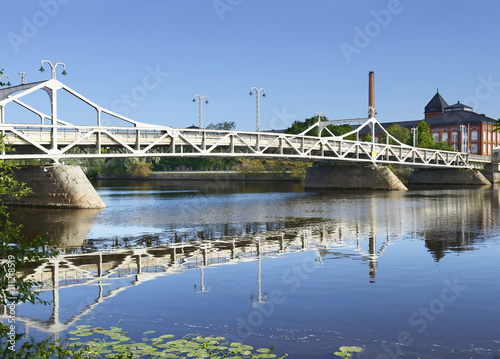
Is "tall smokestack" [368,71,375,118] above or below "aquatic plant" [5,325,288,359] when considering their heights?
above

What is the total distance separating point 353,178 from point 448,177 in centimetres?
3227

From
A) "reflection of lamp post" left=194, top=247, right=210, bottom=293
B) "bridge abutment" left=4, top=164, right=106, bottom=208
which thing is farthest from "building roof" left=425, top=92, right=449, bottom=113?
"reflection of lamp post" left=194, top=247, right=210, bottom=293

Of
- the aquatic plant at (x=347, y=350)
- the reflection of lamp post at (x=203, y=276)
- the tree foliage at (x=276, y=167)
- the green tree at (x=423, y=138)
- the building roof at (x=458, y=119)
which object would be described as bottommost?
the aquatic plant at (x=347, y=350)

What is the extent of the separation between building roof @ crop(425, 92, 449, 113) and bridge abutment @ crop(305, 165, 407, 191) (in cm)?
10511

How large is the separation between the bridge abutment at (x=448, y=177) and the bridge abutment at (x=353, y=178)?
27.2 meters

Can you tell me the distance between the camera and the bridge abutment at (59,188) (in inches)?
1785

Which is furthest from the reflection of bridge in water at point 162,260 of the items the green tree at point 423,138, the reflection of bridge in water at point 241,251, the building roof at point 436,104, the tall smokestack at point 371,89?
the building roof at point 436,104

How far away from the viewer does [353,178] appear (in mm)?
86750

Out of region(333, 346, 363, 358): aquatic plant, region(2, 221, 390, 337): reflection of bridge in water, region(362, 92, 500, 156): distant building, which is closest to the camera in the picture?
region(333, 346, 363, 358): aquatic plant

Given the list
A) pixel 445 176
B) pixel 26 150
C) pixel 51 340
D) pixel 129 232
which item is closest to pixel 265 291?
pixel 51 340

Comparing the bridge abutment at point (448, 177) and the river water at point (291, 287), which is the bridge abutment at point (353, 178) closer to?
the bridge abutment at point (448, 177)

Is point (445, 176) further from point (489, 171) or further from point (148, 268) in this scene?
point (148, 268)

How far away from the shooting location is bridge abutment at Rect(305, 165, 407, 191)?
277 ft

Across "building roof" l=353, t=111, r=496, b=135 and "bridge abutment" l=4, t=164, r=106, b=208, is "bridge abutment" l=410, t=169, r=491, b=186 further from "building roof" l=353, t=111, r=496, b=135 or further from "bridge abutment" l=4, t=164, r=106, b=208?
"bridge abutment" l=4, t=164, r=106, b=208
